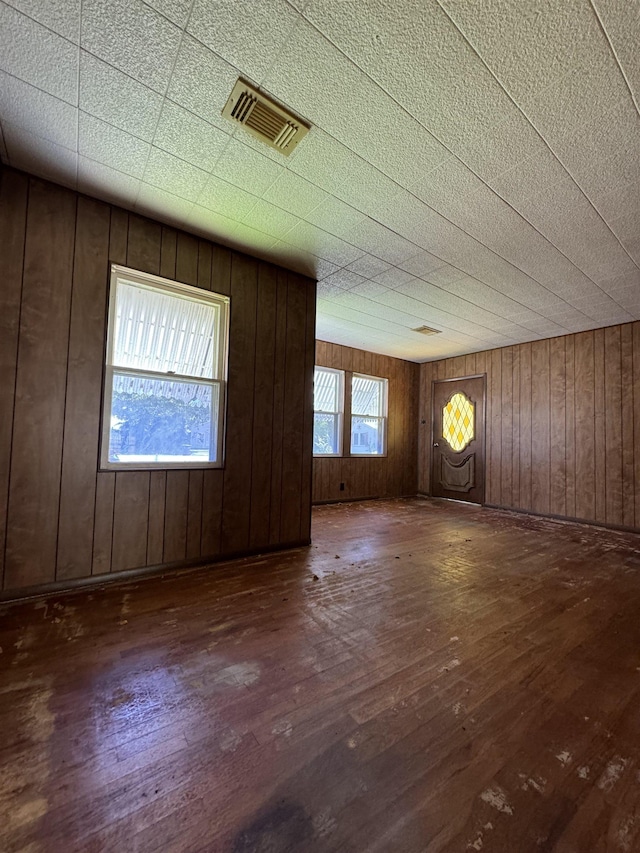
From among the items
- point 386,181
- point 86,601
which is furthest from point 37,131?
point 86,601

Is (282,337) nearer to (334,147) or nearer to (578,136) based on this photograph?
(334,147)

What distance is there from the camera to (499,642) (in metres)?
1.95

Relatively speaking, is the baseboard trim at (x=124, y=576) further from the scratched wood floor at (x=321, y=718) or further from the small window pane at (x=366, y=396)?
the small window pane at (x=366, y=396)

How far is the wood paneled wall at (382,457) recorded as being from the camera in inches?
241

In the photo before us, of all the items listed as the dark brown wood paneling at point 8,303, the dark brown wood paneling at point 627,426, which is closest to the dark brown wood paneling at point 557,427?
the dark brown wood paneling at point 627,426

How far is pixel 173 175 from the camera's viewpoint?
2303 millimetres

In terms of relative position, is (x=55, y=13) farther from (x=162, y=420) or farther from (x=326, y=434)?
(x=326, y=434)

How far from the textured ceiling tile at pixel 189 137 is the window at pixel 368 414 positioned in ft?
14.9

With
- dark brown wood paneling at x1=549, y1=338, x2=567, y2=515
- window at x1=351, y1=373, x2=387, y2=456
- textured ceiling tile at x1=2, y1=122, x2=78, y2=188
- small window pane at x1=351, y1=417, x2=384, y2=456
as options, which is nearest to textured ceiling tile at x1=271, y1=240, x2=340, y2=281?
textured ceiling tile at x1=2, y1=122, x2=78, y2=188

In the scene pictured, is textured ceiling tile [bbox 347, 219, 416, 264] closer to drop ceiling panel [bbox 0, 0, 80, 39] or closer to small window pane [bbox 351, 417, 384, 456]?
drop ceiling panel [bbox 0, 0, 80, 39]

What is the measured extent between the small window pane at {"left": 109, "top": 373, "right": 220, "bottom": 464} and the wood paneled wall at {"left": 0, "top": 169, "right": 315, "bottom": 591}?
14cm

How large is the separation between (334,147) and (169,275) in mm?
1584

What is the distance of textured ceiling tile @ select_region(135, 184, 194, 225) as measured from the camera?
2490 mm

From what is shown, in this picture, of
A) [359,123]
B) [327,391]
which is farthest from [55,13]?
[327,391]
